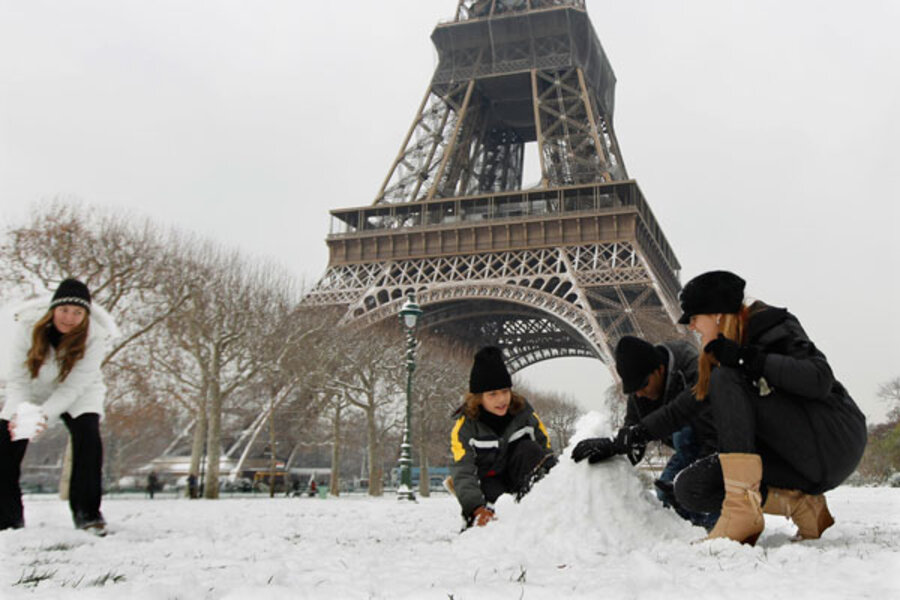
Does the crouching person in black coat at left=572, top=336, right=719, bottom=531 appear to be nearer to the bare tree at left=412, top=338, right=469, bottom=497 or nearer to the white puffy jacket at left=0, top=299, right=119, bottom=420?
the white puffy jacket at left=0, top=299, right=119, bottom=420

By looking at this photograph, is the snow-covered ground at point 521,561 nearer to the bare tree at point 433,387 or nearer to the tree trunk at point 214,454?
the tree trunk at point 214,454

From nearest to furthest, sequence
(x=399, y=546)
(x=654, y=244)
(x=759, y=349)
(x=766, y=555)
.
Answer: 1. (x=766, y=555)
2. (x=759, y=349)
3. (x=399, y=546)
4. (x=654, y=244)

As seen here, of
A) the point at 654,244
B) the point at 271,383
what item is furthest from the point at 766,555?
the point at 654,244

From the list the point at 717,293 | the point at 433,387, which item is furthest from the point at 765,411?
the point at 433,387

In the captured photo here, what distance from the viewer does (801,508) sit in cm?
345

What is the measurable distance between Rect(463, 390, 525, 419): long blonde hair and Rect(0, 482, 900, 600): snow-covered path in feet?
2.68

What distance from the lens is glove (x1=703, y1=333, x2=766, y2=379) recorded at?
3094 mm

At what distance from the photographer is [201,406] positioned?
58.0ft

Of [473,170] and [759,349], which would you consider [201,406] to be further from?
[473,170]

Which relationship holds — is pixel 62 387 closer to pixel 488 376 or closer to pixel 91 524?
pixel 91 524

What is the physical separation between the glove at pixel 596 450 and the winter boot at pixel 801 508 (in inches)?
29.6

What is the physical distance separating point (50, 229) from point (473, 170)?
27.0 metres

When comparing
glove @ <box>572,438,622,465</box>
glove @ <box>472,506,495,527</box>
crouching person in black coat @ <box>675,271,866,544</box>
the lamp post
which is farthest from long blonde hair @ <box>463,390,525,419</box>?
the lamp post

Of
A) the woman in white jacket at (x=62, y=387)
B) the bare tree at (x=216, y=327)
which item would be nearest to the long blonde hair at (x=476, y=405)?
the woman in white jacket at (x=62, y=387)
